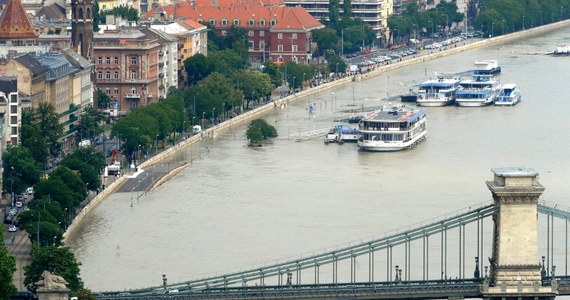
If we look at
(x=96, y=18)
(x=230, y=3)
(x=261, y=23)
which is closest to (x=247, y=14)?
(x=261, y=23)

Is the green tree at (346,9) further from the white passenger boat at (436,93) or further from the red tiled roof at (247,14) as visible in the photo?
the white passenger boat at (436,93)

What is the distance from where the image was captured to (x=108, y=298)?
41.7 meters

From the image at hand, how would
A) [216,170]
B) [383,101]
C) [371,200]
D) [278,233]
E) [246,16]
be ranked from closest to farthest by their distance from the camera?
[278,233] < [371,200] < [216,170] < [383,101] < [246,16]

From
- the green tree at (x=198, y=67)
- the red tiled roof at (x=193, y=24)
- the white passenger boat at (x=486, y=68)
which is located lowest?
the white passenger boat at (x=486, y=68)

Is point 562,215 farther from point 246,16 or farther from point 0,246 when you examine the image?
point 246,16

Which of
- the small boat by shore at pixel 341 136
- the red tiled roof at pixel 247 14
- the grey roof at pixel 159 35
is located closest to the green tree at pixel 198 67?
the grey roof at pixel 159 35

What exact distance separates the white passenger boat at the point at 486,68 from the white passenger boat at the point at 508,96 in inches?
216

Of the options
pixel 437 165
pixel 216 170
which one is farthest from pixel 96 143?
pixel 437 165

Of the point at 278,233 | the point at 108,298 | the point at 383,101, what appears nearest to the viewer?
the point at 108,298

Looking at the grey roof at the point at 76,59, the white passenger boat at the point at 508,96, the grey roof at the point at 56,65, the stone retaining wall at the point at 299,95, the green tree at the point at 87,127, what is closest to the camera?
the stone retaining wall at the point at 299,95

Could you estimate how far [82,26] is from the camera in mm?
76375

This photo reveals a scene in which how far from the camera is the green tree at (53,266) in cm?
4397

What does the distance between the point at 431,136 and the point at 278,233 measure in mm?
20644

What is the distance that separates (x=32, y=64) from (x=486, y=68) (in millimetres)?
25053
